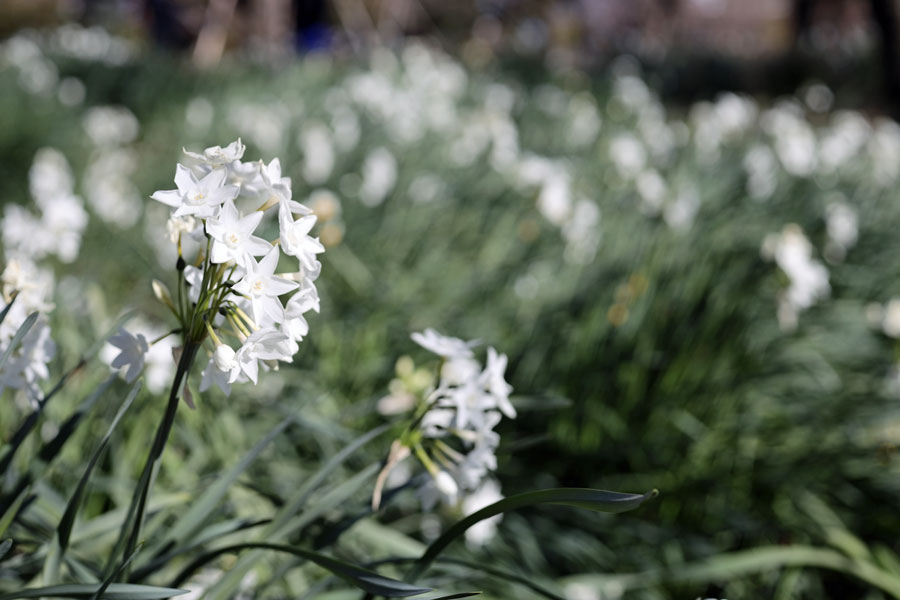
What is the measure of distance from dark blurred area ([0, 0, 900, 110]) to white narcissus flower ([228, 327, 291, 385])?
6.29 metres

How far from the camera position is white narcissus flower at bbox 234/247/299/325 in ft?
2.53

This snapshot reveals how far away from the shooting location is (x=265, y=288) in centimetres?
79

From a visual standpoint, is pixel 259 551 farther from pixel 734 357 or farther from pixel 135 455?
pixel 734 357

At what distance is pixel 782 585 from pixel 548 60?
7.89 meters

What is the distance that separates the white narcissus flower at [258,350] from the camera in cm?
77

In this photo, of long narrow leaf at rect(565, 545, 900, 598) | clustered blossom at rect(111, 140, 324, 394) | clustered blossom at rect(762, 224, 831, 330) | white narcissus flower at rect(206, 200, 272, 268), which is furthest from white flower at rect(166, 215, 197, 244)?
clustered blossom at rect(762, 224, 831, 330)

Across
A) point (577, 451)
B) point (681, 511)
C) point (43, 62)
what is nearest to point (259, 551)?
point (577, 451)

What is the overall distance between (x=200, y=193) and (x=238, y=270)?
86 millimetres

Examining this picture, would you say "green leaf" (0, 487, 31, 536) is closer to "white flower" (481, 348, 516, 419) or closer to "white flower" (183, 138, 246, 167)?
"white flower" (183, 138, 246, 167)

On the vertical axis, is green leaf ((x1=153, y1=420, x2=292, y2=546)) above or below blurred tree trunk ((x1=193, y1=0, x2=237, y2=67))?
above

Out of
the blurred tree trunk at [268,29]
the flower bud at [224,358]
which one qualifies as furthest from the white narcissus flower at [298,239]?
the blurred tree trunk at [268,29]

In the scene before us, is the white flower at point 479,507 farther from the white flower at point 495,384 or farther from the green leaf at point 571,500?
the green leaf at point 571,500

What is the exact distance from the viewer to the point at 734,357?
7.27 ft

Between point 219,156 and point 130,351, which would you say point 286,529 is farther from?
point 219,156
